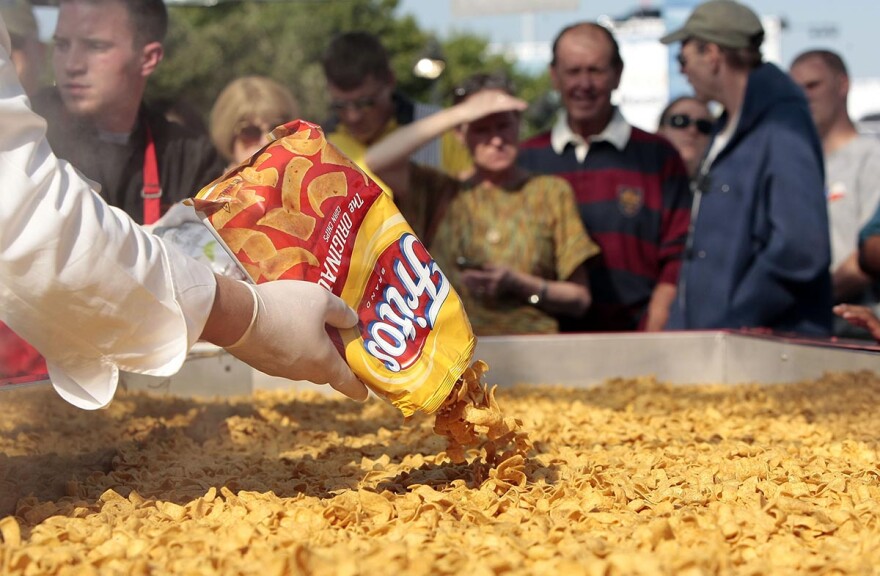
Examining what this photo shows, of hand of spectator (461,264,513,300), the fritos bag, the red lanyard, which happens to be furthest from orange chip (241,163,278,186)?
hand of spectator (461,264,513,300)

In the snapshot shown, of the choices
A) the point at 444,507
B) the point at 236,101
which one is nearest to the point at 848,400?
the point at 444,507

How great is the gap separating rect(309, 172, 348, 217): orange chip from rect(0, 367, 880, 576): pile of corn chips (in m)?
0.52

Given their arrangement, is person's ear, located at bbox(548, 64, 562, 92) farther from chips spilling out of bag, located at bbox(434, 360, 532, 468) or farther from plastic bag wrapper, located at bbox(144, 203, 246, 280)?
chips spilling out of bag, located at bbox(434, 360, 532, 468)

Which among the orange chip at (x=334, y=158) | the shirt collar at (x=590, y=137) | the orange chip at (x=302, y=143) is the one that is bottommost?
the orange chip at (x=334, y=158)

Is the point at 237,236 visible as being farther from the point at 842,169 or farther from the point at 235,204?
the point at 842,169

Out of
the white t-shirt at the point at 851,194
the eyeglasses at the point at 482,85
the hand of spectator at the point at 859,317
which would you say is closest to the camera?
the hand of spectator at the point at 859,317

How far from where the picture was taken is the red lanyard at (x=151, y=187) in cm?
362

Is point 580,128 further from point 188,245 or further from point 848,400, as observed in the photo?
point 188,245

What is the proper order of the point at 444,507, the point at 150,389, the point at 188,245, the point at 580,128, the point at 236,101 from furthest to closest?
the point at 580,128
the point at 236,101
the point at 150,389
the point at 188,245
the point at 444,507

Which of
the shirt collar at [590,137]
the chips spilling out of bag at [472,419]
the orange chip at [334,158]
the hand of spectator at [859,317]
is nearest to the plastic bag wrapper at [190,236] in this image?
the orange chip at [334,158]

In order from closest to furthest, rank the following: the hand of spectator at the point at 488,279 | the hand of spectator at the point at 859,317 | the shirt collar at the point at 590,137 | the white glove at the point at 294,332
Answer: the white glove at the point at 294,332, the hand of spectator at the point at 859,317, the hand of spectator at the point at 488,279, the shirt collar at the point at 590,137

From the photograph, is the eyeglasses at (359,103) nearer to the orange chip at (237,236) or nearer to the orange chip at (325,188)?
the orange chip at (325,188)

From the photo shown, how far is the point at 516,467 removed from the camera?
242cm

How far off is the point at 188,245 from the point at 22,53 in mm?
960
